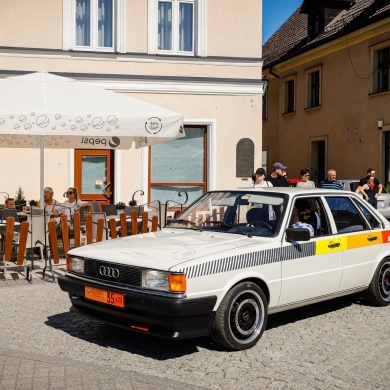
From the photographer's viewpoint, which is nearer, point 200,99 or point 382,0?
point 200,99

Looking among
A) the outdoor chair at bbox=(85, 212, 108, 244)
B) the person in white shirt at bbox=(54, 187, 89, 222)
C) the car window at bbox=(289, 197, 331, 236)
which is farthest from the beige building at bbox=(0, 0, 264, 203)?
the car window at bbox=(289, 197, 331, 236)

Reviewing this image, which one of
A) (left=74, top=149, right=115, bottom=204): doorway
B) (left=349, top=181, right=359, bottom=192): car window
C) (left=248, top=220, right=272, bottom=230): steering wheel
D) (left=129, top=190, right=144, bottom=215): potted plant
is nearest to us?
(left=248, top=220, right=272, bottom=230): steering wheel

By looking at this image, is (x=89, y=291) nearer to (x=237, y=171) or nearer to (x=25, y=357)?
(x=25, y=357)

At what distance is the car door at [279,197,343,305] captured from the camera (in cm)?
646

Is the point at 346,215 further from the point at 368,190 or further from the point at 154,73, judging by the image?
the point at 154,73

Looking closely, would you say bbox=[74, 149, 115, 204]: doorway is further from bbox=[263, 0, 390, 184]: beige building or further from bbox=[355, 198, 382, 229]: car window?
bbox=[263, 0, 390, 184]: beige building

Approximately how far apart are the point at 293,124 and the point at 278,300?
1009 inches

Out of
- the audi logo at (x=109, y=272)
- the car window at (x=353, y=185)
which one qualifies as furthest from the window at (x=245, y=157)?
the audi logo at (x=109, y=272)

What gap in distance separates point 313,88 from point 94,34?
52.3 ft

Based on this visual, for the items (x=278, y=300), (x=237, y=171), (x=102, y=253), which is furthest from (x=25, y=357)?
(x=237, y=171)

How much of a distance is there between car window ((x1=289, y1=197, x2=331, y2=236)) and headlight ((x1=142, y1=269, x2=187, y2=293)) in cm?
198

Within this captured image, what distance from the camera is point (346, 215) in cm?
759

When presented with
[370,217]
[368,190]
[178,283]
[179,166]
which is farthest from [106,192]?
[178,283]

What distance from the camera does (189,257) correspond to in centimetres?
573
